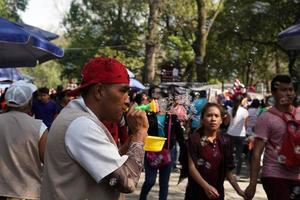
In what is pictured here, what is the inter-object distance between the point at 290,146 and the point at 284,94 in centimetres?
45

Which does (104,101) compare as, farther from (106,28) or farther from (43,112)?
(106,28)

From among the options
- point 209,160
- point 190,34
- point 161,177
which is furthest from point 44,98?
point 190,34

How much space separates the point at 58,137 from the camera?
8.14 feet

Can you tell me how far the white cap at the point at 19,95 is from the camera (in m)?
4.37

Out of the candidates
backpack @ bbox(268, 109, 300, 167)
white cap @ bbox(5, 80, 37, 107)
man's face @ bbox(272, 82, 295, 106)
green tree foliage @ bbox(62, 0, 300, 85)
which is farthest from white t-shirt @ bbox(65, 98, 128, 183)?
green tree foliage @ bbox(62, 0, 300, 85)

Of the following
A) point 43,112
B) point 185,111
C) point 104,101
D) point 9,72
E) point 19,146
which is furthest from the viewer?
point 9,72

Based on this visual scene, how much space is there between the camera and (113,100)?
8.45 feet

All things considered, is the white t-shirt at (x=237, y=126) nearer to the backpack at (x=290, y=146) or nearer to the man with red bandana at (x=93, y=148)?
the backpack at (x=290, y=146)

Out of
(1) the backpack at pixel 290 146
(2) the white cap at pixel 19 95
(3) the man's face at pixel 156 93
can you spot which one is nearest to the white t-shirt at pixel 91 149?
(2) the white cap at pixel 19 95

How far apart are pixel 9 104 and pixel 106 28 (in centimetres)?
4234

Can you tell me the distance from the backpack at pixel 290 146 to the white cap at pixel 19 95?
2.01 m

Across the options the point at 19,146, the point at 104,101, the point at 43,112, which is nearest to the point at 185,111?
the point at 19,146

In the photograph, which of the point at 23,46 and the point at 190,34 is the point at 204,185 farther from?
the point at 190,34

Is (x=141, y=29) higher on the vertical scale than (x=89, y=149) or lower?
higher
